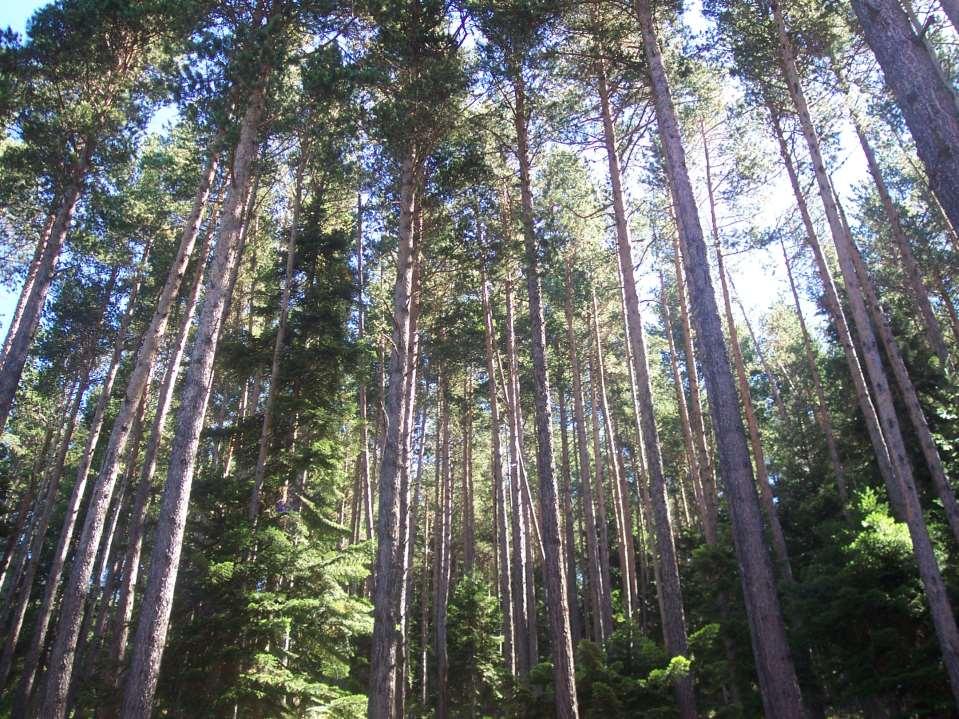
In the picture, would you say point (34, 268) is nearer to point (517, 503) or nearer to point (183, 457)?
point (183, 457)

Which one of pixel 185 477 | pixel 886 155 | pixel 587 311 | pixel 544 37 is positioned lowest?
pixel 185 477

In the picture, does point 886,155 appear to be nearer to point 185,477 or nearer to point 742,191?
point 742,191

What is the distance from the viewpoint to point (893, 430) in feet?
28.5

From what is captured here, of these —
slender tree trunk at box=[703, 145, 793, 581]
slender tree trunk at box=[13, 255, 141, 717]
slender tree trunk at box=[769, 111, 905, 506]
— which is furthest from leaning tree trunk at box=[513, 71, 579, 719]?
slender tree trunk at box=[13, 255, 141, 717]

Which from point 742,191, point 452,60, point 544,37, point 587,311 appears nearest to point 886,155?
point 742,191

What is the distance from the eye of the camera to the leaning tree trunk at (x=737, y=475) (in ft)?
19.9

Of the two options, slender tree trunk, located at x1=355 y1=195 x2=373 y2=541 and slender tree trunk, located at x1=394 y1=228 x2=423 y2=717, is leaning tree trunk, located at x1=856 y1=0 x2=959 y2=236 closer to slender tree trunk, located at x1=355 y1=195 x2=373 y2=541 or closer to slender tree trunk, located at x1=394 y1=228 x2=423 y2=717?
slender tree trunk, located at x1=394 y1=228 x2=423 y2=717

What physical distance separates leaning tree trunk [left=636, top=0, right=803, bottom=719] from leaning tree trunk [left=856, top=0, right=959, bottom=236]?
2.90 m

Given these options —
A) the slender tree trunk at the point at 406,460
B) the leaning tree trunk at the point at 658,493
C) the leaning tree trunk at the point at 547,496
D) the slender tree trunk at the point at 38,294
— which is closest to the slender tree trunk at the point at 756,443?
the leaning tree trunk at the point at 658,493

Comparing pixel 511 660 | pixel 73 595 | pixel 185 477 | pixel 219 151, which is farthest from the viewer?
pixel 511 660

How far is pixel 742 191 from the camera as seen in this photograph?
15.0 m

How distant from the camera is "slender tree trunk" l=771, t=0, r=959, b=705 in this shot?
7.45 meters

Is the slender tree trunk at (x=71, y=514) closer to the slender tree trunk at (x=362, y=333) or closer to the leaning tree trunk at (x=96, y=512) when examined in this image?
the leaning tree trunk at (x=96, y=512)

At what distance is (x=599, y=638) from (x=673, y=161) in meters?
14.7
